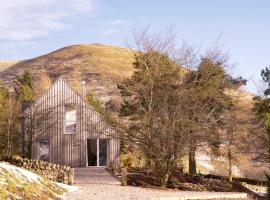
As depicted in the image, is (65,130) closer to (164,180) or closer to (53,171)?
(53,171)

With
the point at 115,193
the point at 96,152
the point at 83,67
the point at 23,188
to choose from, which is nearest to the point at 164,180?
the point at 115,193

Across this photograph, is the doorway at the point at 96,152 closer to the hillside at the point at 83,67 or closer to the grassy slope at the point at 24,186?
the grassy slope at the point at 24,186

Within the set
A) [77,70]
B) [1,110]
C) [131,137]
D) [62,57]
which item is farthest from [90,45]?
[131,137]

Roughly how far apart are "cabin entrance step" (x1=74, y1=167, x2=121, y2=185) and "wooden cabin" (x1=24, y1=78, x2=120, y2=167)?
173 cm

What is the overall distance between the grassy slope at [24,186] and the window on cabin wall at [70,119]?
39.7 ft

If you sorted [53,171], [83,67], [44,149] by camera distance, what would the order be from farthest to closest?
[83,67], [44,149], [53,171]

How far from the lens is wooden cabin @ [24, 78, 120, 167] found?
1315 inches

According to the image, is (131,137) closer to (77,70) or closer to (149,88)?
(149,88)

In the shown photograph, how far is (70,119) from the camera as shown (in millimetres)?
34438

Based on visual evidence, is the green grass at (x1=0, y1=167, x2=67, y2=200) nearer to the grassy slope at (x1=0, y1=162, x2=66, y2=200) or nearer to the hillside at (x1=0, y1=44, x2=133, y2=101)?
the grassy slope at (x1=0, y1=162, x2=66, y2=200)

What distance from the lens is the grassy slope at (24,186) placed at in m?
17.2

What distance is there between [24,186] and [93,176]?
979 centimetres

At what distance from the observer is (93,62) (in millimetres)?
137000

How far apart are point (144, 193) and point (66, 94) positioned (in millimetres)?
13306
